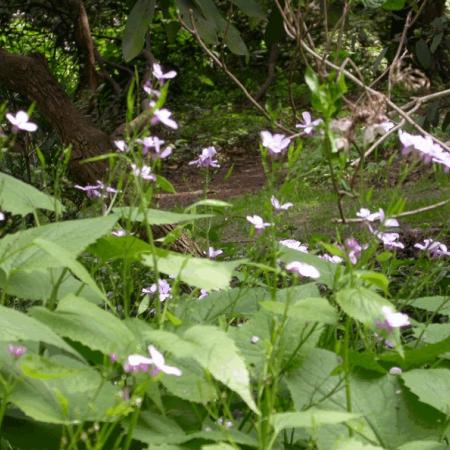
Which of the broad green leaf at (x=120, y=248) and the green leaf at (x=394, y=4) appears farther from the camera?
the green leaf at (x=394, y=4)

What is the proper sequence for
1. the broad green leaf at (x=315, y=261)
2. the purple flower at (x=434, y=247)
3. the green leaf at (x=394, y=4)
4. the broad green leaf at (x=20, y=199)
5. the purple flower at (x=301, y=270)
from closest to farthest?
the purple flower at (x=301, y=270) < the broad green leaf at (x=20, y=199) < the broad green leaf at (x=315, y=261) < the purple flower at (x=434, y=247) < the green leaf at (x=394, y=4)

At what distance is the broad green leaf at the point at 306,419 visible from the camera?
4.46 feet

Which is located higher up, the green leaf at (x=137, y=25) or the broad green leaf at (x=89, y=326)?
the broad green leaf at (x=89, y=326)

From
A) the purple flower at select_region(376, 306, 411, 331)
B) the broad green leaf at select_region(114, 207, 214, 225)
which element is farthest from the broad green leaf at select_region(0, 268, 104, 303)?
the purple flower at select_region(376, 306, 411, 331)

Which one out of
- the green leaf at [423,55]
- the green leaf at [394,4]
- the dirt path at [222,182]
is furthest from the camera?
the dirt path at [222,182]

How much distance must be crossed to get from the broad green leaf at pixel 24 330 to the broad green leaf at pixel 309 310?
0.34 metres

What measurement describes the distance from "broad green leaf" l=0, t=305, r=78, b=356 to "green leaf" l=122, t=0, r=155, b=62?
2614 mm

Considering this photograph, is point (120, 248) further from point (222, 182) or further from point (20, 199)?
point (222, 182)

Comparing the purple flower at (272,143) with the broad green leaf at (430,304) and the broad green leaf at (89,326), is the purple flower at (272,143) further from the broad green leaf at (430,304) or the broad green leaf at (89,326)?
the broad green leaf at (430,304)

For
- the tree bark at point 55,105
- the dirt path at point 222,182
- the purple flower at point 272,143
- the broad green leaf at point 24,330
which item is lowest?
the dirt path at point 222,182

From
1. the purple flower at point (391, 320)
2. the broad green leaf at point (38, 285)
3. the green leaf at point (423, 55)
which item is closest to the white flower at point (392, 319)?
the purple flower at point (391, 320)

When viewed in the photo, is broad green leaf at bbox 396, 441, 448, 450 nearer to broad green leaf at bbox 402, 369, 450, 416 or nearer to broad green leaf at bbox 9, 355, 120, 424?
broad green leaf at bbox 402, 369, 450, 416

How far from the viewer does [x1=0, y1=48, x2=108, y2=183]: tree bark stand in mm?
4531

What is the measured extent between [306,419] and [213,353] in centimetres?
15
